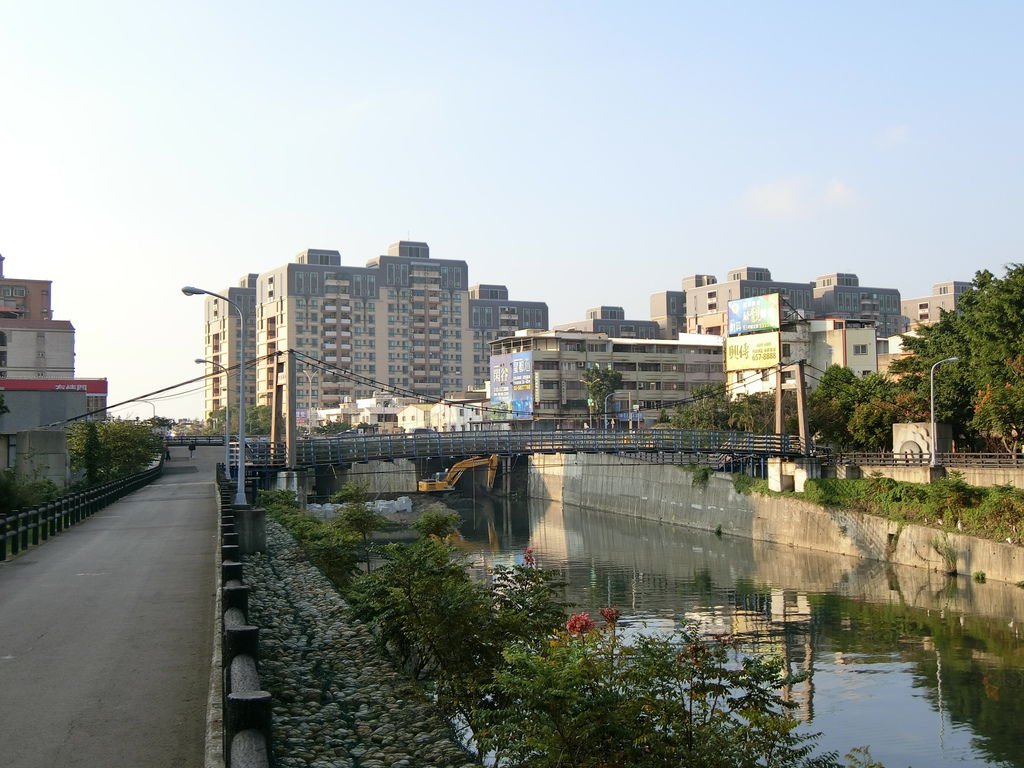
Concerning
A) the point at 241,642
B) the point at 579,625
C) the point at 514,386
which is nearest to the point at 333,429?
the point at 514,386

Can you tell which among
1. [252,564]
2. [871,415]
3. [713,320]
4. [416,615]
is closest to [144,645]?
[416,615]

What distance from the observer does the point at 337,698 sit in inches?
681

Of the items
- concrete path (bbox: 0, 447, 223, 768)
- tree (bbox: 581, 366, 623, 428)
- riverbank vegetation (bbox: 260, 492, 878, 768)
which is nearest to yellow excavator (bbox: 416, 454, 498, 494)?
tree (bbox: 581, 366, 623, 428)

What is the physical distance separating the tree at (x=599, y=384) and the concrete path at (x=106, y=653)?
296 feet

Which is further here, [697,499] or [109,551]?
[697,499]

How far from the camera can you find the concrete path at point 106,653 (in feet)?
37.0

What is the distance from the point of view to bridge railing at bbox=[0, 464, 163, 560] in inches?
1070

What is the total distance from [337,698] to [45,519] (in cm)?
1741

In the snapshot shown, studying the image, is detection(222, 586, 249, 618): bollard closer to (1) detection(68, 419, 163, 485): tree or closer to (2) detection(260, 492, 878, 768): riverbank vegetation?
(2) detection(260, 492, 878, 768): riverbank vegetation

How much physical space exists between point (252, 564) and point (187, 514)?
11873 millimetres

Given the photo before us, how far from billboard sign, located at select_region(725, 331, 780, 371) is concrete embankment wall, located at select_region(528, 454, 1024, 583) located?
515 inches

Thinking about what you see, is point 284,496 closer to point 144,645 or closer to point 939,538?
point 939,538

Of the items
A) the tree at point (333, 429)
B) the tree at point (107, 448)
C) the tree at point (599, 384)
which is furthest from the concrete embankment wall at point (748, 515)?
the tree at point (333, 429)

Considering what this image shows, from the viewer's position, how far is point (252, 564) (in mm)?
31469
